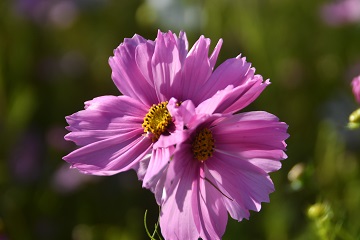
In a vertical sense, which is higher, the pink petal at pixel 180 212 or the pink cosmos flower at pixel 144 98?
the pink cosmos flower at pixel 144 98

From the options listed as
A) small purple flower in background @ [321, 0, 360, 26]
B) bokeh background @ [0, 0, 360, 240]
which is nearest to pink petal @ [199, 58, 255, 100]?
bokeh background @ [0, 0, 360, 240]

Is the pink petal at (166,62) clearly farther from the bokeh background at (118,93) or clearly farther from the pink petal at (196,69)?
the bokeh background at (118,93)

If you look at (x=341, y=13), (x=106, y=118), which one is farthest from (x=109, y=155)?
(x=341, y=13)

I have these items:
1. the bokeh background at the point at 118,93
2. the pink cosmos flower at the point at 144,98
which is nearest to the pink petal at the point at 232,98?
the pink cosmos flower at the point at 144,98

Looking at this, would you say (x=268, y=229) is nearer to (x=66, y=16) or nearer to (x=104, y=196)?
(x=104, y=196)

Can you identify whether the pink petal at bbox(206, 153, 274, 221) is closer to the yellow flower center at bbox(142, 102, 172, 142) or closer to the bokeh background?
the yellow flower center at bbox(142, 102, 172, 142)

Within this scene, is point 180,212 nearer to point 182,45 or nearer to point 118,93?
point 182,45
